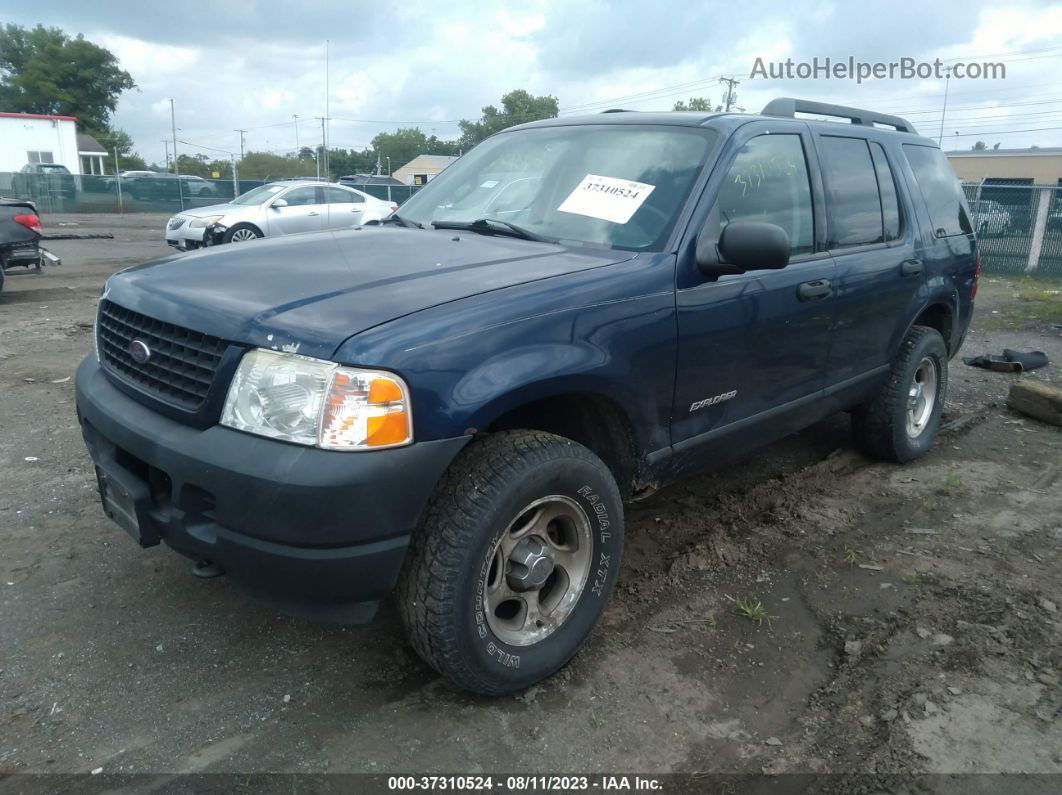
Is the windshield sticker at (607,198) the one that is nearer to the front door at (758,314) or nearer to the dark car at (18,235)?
the front door at (758,314)

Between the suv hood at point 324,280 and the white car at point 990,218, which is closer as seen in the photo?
the suv hood at point 324,280

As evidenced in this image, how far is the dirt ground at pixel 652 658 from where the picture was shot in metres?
2.42

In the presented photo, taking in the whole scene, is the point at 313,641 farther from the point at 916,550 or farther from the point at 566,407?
the point at 916,550

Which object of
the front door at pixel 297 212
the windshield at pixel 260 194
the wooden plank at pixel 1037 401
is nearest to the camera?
the wooden plank at pixel 1037 401

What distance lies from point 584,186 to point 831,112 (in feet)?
6.04

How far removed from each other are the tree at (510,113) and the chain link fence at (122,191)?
5785 centimetres

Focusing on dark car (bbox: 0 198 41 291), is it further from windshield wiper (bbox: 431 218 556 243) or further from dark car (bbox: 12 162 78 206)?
dark car (bbox: 12 162 78 206)

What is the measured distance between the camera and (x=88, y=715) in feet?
8.22

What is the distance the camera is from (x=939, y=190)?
488cm

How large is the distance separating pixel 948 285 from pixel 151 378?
4.35 meters

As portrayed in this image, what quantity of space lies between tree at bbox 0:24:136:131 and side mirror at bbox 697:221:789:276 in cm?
7312

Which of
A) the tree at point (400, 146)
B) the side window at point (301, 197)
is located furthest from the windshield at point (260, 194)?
the tree at point (400, 146)

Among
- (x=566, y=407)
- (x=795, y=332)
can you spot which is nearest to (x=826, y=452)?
(x=795, y=332)

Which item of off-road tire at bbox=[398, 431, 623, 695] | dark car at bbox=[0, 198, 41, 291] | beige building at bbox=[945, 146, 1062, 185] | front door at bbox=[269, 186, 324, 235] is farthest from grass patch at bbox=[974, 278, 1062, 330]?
beige building at bbox=[945, 146, 1062, 185]
